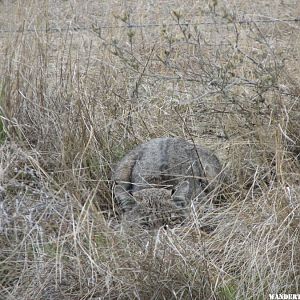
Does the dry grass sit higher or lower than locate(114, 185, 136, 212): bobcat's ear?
higher

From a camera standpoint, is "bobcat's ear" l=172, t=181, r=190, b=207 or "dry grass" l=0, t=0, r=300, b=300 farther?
"bobcat's ear" l=172, t=181, r=190, b=207

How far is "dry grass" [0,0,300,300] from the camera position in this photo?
3.49 metres

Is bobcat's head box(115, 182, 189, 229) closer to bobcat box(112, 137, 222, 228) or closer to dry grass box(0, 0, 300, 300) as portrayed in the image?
bobcat box(112, 137, 222, 228)

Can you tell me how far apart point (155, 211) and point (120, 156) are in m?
0.83

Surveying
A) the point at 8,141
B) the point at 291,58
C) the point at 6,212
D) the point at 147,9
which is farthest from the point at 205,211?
the point at 147,9

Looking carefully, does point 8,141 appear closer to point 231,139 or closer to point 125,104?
point 125,104

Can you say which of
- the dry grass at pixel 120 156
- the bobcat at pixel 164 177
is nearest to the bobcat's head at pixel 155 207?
the bobcat at pixel 164 177

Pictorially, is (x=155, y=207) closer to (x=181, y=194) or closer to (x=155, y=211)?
(x=155, y=211)

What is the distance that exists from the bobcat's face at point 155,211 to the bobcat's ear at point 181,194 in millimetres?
19

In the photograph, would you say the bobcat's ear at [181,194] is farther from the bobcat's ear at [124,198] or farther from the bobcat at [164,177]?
the bobcat's ear at [124,198]

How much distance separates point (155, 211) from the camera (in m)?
4.09

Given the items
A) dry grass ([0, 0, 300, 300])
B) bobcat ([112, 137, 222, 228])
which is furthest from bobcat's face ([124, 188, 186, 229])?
dry grass ([0, 0, 300, 300])

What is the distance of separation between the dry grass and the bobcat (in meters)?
0.11

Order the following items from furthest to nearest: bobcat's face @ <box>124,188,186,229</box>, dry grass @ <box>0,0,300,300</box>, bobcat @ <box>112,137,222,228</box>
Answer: bobcat @ <box>112,137,222,228</box>, bobcat's face @ <box>124,188,186,229</box>, dry grass @ <box>0,0,300,300</box>
